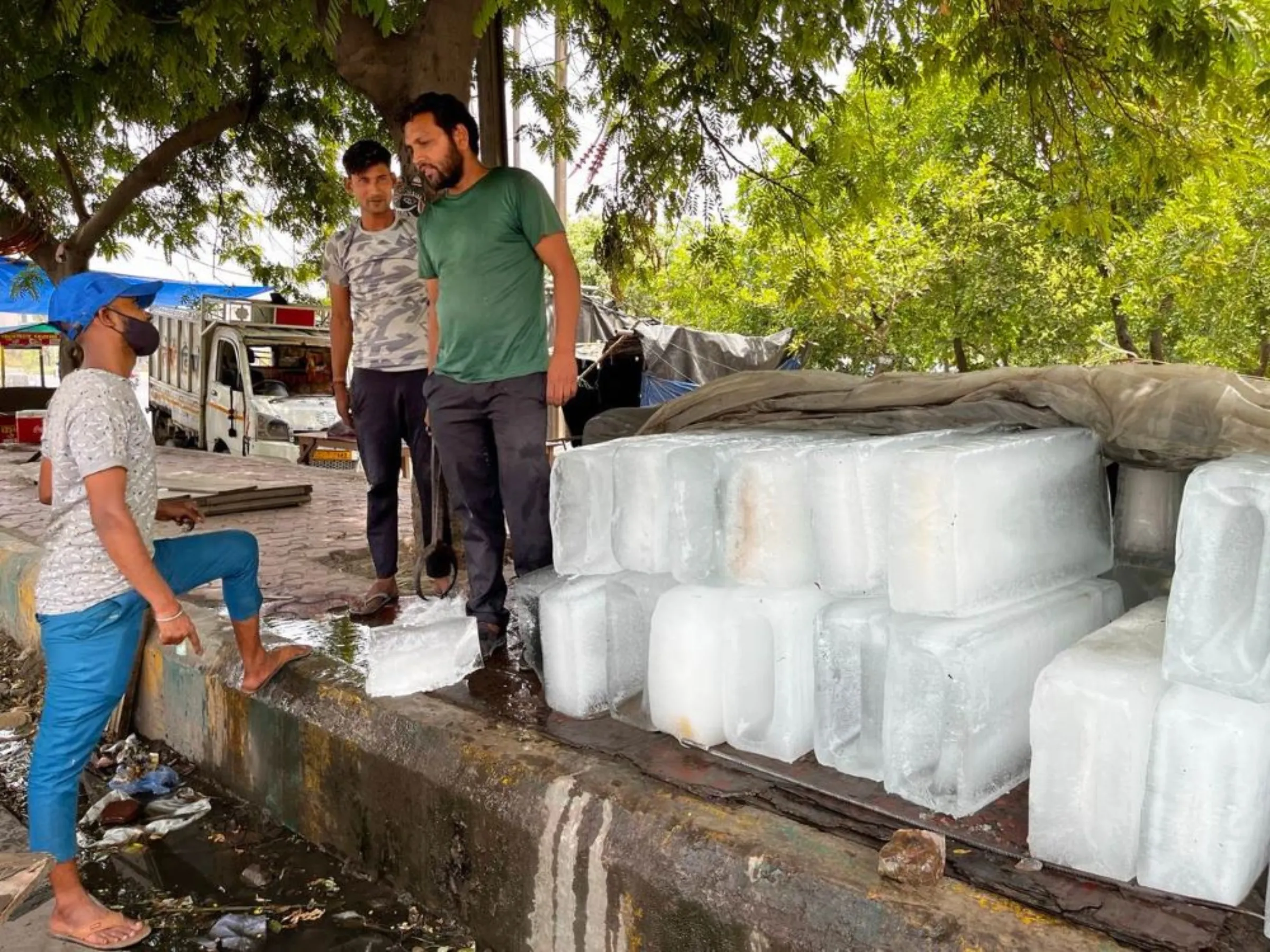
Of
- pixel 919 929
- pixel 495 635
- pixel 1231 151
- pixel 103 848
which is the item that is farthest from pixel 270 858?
pixel 1231 151

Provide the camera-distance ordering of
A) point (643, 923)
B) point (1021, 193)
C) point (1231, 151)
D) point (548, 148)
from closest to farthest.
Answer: point (643, 923)
point (1231, 151)
point (548, 148)
point (1021, 193)

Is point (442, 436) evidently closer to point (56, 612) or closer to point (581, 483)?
point (581, 483)

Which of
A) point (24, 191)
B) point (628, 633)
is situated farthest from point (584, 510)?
point (24, 191)

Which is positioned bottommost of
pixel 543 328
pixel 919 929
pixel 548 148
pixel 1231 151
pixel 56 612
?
pixel 919 929

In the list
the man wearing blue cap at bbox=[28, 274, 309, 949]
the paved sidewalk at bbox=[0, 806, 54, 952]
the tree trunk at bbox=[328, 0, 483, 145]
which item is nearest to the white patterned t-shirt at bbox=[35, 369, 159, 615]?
the man wearing blue cap at bbox=[28, 274, 309, 949]

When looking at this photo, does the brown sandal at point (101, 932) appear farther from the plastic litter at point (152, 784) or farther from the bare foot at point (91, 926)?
the plastic litter at point (152, 784)

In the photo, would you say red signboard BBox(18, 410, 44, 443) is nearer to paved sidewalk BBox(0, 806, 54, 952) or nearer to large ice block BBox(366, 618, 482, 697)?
paved sidewalk BBox(0, 806, 54, 952)

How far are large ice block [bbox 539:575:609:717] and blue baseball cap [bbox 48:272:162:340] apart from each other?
4.45 ft

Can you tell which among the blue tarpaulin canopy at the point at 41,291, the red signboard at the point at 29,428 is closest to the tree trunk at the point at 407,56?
the blue tarpaulin canopy at the point at 41,291

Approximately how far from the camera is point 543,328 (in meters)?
3.18

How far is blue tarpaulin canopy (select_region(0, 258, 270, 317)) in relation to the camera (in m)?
10.2

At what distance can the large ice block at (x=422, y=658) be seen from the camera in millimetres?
2818

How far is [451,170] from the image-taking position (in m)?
3.12

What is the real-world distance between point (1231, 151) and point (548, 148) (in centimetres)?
409
